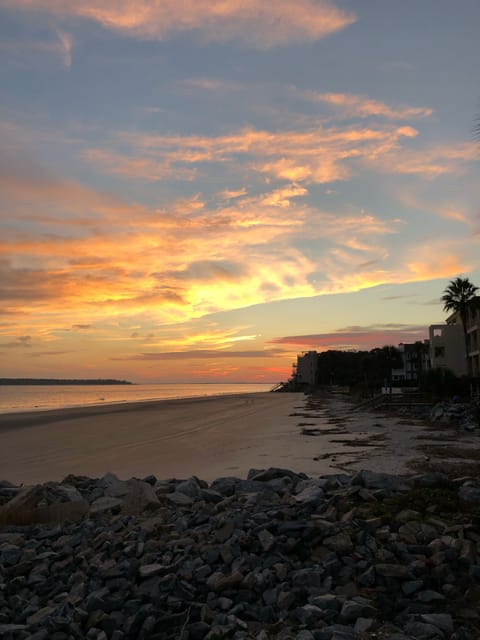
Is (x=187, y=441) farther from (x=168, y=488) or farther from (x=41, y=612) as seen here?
(x=41, y=612)

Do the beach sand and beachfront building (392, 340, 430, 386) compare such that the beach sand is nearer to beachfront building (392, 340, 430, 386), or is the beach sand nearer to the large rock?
the large rock

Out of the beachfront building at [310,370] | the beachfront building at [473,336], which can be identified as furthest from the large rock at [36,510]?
the beachfront building at [310,370]

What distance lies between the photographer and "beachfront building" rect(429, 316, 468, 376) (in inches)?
2867

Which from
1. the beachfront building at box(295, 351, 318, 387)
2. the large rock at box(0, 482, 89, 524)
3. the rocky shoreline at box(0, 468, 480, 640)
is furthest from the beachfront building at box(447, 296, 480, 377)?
the beachfront building at box(295, 351, 318, 387)

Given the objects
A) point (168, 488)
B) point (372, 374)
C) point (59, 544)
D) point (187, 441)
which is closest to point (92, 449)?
point (187, 441)

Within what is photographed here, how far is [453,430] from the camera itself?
92.5ft

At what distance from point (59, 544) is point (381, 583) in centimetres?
448

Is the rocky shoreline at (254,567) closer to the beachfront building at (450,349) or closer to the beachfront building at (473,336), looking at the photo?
the beachfront building at (473,336)

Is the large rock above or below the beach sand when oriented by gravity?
above

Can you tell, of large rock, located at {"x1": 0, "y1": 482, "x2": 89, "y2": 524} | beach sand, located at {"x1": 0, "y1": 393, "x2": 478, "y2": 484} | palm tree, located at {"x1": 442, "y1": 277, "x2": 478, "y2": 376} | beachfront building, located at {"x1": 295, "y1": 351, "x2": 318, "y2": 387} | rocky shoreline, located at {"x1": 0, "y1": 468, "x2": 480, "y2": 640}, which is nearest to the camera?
rocky shoreline, located at {"x1": 0, "y1": 468, "x2": 480, "y2": 640}

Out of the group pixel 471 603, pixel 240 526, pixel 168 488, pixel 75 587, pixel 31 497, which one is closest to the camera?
pixel 471 603

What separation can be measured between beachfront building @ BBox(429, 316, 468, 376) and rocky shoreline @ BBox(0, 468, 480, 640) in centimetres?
6724

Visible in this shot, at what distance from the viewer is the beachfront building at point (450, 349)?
239 ft

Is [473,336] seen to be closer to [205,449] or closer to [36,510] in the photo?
[205,449]
